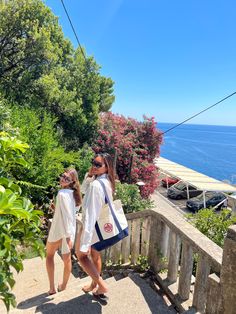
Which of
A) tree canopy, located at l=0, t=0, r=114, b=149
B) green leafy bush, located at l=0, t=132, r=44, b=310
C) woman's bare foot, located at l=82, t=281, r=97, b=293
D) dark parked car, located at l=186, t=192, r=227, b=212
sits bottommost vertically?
dark parked car, located at l=186, t=192, r=227, b=212

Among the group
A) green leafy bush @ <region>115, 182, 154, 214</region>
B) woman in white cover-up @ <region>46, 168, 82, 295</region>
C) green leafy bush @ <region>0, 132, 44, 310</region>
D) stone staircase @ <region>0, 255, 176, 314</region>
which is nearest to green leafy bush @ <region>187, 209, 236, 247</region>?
stone staircase @ <region>0, 255, 176, 314</region>

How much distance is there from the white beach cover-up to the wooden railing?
0.76 metres

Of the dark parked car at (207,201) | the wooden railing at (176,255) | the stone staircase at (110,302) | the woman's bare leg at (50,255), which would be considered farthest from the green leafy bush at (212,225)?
the dark parked car at (207,201)

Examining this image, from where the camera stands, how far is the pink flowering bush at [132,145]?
12441 millimetres

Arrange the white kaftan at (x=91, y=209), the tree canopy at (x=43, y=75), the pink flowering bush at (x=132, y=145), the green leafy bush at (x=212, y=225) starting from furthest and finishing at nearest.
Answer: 1. the pink flowering bush at (x=132, y=145)
2. the tree canopy at (x=43, y=75)
3. the green leafy bush at (x=212, y=225)
4. the white kaftan at (x=91, y=209)

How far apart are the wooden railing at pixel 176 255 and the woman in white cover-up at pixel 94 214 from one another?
669 millimetres

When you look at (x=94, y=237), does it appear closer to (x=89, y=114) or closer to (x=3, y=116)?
(x=3, y=116)

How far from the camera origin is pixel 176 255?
2.79m

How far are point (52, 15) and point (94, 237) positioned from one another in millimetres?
11437

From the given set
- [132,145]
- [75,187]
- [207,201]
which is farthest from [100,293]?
[207,201]

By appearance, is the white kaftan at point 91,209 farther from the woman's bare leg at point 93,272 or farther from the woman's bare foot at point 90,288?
the woman's bare foot at point 90,288

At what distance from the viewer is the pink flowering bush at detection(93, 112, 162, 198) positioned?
40.8ft

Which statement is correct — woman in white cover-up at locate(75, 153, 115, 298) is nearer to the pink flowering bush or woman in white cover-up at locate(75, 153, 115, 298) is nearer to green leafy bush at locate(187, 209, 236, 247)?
green leafy bush at locate(187, 209, 236, 247)

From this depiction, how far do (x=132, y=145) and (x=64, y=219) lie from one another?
10171mm
